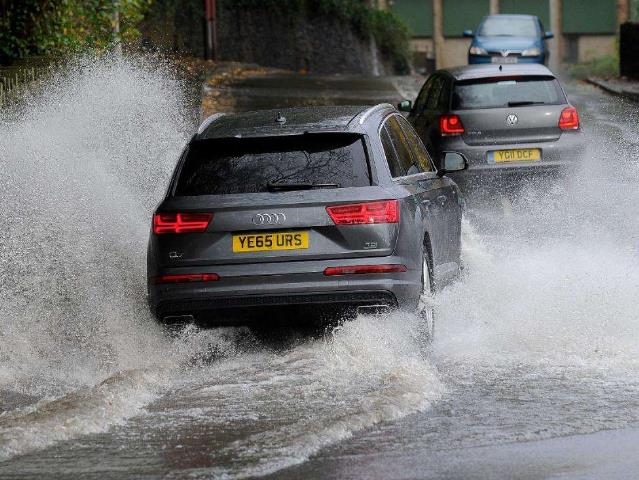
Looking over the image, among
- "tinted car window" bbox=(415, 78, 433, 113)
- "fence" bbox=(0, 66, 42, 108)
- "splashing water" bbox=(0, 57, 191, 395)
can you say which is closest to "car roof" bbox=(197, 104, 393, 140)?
"splashing water" bbox=(0, 57, 191, 395)

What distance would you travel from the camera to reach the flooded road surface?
6809 millimetres

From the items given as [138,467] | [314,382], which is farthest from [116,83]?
[138,467]

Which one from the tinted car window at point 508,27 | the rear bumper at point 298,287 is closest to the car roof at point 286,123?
the rear bumper at point 298,287

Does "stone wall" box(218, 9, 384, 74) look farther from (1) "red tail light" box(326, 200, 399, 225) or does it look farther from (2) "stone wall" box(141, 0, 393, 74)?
(1) "red tail light" box(326, 200, 399, 225)

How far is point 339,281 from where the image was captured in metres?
9.00

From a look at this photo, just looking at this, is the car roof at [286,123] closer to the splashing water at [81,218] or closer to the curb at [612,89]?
the splashing water at [81,218]

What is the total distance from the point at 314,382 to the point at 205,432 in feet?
3.97

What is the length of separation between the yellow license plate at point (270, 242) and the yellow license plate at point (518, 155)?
812 cm

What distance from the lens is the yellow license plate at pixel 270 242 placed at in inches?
356

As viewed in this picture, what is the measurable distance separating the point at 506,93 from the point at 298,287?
8711 mm

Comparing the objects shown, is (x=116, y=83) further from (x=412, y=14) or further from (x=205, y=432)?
(x=412, y=14)

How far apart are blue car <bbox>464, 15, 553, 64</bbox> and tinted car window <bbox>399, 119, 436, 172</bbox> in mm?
25215

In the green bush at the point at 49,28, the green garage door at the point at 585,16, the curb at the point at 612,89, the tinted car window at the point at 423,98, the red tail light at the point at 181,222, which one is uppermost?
the green bush at the point at 49,28

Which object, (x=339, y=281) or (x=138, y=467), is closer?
(x=138, y=467)
